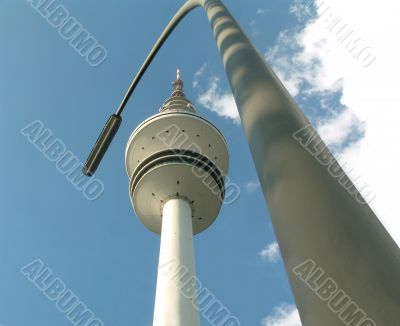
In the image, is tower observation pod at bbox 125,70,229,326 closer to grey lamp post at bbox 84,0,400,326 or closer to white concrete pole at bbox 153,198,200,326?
white concrete pole at bbox 153,198,200,326

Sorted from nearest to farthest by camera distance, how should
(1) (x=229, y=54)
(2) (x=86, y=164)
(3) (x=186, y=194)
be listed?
1. (1) (x=229, y=54)
2. (2) (x=86, y=164)
3. (3) (x=186, y=194)

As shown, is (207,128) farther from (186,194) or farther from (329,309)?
(329,309)

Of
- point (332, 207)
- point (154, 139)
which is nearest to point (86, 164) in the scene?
point (332, 207)

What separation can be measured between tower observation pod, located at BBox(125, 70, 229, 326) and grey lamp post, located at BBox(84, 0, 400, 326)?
49.8 feet

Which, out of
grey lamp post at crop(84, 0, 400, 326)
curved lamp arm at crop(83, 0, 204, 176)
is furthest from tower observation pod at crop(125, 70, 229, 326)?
grey lamp post at crop(84, 0, 400, 326)

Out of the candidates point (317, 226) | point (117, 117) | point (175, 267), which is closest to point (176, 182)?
point (175, 267)

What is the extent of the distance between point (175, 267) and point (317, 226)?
16.3 metres

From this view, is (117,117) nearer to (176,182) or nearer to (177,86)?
(176,182)

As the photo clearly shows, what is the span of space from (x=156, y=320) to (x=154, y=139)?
446 inches

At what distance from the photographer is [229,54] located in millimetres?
2629

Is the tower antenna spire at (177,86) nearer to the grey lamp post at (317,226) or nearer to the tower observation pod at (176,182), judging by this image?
the tower observation pod at (176,182)

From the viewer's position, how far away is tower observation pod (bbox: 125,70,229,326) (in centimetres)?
1785

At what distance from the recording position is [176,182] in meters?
22.2

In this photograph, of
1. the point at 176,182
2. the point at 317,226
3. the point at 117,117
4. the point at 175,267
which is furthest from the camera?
the point at 176,182
